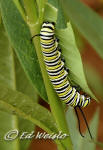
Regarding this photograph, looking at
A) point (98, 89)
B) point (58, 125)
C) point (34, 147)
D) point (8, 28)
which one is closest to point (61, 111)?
point (58, 125)

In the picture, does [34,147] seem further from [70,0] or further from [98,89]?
[70,0]

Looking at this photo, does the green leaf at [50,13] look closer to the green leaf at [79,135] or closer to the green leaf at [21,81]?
the green leaf at [21,81]

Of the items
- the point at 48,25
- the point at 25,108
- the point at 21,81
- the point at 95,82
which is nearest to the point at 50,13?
the point at 48,25

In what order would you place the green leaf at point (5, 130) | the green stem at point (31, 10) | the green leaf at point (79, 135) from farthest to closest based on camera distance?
the green leaf at point (79, 135)
the green leaf at point (5, 130)
the green stem at point (31, 10)

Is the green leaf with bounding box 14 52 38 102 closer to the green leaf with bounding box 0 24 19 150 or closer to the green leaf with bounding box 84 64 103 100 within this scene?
the green leaf with bounding box 0 24 19 150

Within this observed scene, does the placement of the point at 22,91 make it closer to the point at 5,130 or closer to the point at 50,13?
the point at 5,130

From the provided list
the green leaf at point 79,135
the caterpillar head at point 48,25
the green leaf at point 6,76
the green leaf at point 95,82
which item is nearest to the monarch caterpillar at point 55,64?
the caterpillar head at point 48,25
